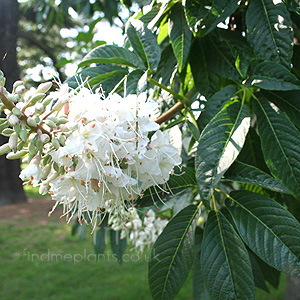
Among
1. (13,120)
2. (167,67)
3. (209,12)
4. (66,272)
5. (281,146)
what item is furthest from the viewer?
(66,272)

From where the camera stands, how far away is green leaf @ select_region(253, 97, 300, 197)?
1.07m

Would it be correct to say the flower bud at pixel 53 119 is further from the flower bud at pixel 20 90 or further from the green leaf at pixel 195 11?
the green leaf at pixel 195 11

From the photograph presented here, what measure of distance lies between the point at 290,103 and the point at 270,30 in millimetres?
272

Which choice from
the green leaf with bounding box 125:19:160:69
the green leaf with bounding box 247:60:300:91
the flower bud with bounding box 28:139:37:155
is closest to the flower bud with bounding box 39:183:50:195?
the flower bud with bounding box 28:139:37:155

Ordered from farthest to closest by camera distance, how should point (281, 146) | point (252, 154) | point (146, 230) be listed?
point (146, 230), point (252, 154), point (281, 146)

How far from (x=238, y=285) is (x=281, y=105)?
66cm

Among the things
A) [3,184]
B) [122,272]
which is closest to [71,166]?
[122,272]

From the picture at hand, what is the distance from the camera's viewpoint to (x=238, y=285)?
100cm

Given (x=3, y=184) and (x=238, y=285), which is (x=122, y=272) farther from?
(x=3, y=184)

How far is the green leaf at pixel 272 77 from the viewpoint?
3.84 feet

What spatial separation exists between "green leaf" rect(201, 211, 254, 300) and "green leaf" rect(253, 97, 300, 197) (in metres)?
0.24

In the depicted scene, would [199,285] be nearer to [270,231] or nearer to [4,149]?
[270,231]

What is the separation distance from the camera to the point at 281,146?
112cm

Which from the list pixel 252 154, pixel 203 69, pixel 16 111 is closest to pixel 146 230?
pixel 252 154
